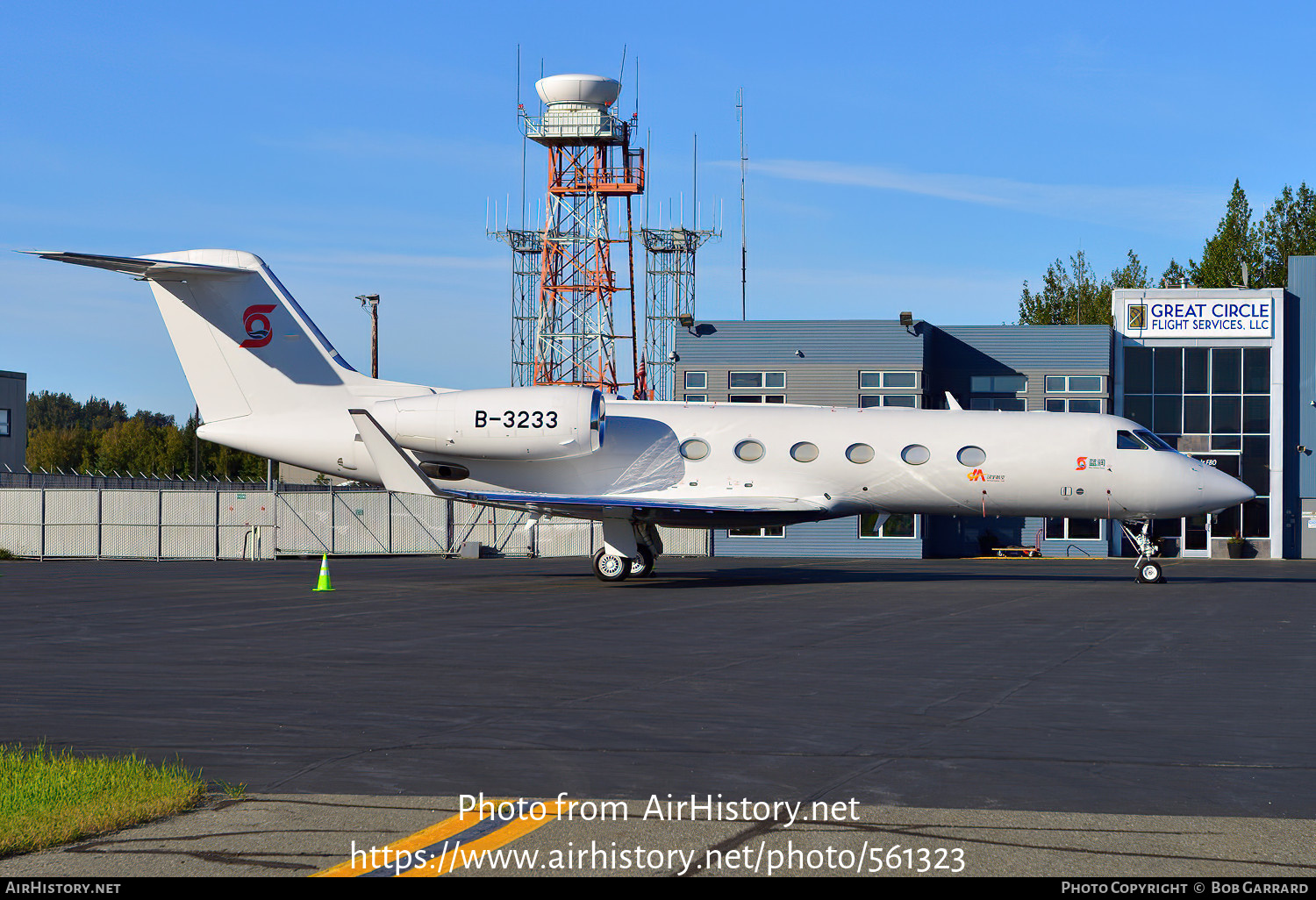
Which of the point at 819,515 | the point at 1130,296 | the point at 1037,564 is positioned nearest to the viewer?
the point at 819,515

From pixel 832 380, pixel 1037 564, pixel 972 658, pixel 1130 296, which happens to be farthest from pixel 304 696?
pixel 1130 296

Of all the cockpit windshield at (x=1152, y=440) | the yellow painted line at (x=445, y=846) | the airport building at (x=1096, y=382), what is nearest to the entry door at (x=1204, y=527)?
the airport building at (x=1096, y=382)

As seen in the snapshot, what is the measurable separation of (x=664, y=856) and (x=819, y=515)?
62.7 ft

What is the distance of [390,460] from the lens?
2258cm

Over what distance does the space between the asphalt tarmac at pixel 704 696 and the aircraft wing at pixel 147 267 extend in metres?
5.76

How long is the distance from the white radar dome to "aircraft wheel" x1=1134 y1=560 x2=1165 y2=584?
3065 centimetres

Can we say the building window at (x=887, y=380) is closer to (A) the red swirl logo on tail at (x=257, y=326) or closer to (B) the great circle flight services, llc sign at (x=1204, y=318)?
(B) the great circle flight services, llc sign at (x=1204, y=318)

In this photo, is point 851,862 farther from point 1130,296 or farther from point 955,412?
point 1130,296

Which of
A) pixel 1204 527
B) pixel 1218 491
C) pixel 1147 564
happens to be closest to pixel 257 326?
pixel 1147 564

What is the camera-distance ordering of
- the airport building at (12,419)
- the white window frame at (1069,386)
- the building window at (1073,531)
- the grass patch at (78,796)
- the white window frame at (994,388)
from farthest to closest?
the airport building at (12,419), the white window frame at (994,388), the white window frame at (1069,386), the building window at (1073,531), the grass patch at (78,796)

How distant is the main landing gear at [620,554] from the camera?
24.8 m

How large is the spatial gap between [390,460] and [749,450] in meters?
6.88

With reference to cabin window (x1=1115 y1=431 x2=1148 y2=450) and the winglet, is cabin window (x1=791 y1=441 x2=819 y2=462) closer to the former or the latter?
cabin window (x1=1115 y1=431 x2=1148 y2=450)

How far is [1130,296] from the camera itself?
158 feet
